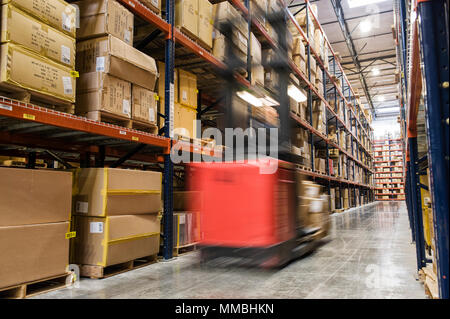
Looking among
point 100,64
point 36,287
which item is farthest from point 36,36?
point 36,287

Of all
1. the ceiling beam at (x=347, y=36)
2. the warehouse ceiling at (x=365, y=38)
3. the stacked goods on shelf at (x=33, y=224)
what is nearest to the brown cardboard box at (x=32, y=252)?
the stacked goods on shelf at (x=33, y=224)

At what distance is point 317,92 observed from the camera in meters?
11.4

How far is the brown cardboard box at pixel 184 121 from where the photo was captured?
511cm

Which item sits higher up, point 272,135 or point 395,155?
point 395,155

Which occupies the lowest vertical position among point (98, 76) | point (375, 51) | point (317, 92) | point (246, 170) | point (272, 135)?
point (246, 170)

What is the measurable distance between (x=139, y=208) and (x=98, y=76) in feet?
5.21

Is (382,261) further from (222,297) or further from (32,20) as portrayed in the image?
(32,20)

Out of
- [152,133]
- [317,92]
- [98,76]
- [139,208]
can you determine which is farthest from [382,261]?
[317,92]

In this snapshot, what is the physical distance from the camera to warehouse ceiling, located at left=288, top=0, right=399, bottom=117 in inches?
584

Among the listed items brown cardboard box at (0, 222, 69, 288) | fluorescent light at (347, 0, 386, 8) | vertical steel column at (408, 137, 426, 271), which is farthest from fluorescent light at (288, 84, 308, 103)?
fluorescent light at (347, 0, 386, 8)

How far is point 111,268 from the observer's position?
3.90 meters

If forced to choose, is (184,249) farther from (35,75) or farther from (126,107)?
(35,75)

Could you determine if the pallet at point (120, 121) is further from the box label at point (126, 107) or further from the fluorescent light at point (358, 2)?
the fluorescent light at point (358, 2)

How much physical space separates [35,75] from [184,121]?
8.42 feet
